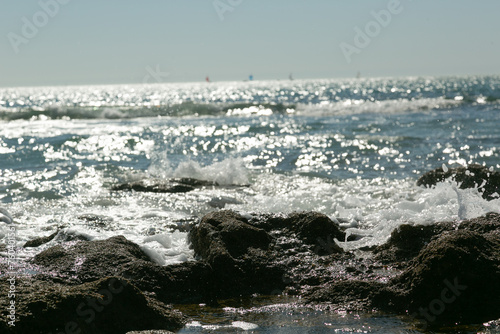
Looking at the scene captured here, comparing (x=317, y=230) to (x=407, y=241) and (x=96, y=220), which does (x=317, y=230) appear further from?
(x=96, y=220)

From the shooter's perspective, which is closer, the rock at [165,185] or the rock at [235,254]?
the rock at [235,254]

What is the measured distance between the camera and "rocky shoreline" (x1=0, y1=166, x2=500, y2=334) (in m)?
3.63

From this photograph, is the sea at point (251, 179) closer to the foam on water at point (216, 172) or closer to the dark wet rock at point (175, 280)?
the foam on water at point (216, 172)

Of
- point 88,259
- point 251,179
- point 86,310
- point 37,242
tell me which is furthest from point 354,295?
point 251,179

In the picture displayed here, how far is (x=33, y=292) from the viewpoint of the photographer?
11.8 feet

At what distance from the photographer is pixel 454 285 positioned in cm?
399

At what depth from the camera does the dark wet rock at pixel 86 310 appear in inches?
133

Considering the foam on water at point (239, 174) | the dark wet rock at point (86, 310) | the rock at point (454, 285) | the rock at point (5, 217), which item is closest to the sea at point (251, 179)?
the foam on water at point (239, 174)

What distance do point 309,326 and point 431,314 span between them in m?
0.87

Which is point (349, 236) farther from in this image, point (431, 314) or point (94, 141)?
point (94, 141)

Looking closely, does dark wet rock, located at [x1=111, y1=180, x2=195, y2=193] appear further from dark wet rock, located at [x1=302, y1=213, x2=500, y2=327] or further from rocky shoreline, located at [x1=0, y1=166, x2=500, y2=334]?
dark wet rock, located at [x1=302, y1=213, x2=500, y2=327]

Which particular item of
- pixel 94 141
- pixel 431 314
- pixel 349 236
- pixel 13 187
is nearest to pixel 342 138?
pixel 94 141

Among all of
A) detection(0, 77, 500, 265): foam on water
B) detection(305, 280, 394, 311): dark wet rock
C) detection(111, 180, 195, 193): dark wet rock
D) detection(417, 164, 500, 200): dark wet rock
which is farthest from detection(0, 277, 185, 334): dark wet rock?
detection(111, 180, 195, 193): dark wet rock

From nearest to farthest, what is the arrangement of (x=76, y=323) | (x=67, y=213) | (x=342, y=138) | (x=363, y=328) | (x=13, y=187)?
(x=76, y=323)
(x=363, y=328)
(x=67, y=213)
(x=13, y=187)
(x=342, y=138)
